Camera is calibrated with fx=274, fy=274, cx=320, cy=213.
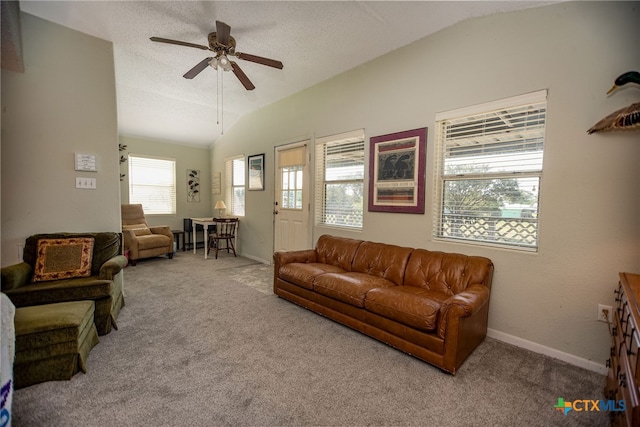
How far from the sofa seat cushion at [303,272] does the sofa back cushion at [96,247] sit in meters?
1.76

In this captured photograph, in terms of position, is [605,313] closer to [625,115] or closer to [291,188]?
[625,115]

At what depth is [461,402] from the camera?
1.66 metres

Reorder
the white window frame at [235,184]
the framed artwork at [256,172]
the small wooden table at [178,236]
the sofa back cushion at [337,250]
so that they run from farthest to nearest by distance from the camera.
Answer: the small wooden table at [178,236] → the white window frame at [235,184] → the framed artwork at [256,172] → the sofa back cushion at [337,250]

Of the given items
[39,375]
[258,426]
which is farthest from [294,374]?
[39,375]

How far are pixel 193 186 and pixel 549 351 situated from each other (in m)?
6.98

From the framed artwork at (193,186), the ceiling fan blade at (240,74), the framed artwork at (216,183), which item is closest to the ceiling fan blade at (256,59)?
the ceiling fan blade at (240,74)

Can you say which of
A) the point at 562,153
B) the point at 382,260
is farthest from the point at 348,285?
the point at 562,153

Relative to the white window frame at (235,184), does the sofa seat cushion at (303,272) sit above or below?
below

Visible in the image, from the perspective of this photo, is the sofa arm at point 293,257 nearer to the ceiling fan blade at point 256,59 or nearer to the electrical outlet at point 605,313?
the ceiling fan blade at point 256,59

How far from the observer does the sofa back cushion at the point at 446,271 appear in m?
2.38

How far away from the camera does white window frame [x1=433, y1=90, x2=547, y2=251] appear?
7.59 feet

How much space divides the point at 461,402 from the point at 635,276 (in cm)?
132

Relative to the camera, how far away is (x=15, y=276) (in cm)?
221

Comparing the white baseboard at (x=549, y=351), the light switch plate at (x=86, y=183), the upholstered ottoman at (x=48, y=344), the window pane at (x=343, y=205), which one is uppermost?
the light switch plate at (x=86, y=183)
